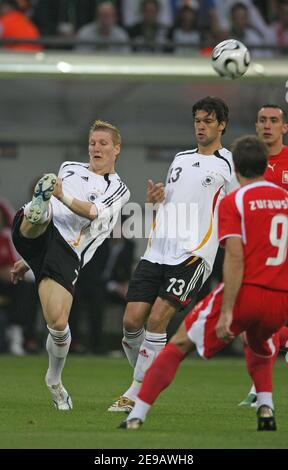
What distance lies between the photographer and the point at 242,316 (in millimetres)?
7598

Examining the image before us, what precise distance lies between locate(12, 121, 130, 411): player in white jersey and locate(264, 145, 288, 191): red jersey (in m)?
1.28

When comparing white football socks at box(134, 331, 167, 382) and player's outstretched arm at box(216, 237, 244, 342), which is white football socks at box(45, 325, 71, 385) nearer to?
white football socks at box(134, 331, 167, 382)

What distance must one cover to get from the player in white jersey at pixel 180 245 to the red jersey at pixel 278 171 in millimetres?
475

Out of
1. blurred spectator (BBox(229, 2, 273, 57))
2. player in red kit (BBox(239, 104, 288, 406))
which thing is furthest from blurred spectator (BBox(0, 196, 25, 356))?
player in red kit (BBox(239, 104, 288, 406))

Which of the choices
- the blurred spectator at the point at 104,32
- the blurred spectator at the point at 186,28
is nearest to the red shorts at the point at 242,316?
the blurred spectator at the point at 104,32

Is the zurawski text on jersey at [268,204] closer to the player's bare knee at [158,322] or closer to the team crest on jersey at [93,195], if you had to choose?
the player's bare knee at [158,322]

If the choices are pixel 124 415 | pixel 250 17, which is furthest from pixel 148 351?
pixel 250 17

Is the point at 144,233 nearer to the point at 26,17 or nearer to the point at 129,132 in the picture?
the point at 129,132

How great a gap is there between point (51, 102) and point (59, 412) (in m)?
9.42

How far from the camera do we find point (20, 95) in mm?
18250

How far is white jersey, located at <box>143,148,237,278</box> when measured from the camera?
389 inches

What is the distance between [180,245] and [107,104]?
8.79 meters

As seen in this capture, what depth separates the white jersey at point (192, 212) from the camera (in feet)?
32.4

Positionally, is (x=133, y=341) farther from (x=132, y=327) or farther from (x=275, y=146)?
(x=275, y=146)
